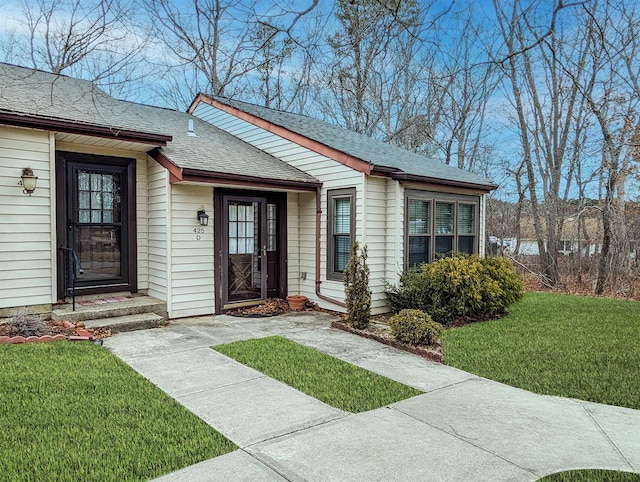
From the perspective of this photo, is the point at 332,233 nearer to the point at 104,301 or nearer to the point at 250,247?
the point at 250,247

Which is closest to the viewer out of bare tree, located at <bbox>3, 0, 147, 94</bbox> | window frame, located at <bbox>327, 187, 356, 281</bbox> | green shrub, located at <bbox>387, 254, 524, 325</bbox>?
bare tree, located at <bbox>3, 0, 147, 94</bbox>

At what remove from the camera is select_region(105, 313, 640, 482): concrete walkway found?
277cm

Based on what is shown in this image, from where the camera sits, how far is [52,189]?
636 cm

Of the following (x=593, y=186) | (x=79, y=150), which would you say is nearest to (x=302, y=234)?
(x=79, y=150)

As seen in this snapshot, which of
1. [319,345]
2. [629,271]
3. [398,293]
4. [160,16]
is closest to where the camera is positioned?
[160,16]

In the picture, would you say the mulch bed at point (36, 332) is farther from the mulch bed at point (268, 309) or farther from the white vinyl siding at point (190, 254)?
the mulch bed at point (268, 309)

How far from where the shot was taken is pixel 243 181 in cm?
761

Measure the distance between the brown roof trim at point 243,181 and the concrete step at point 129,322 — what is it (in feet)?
7.18

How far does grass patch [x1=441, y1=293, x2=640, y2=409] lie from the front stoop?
4345mm

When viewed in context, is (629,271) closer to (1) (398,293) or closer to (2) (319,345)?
(1) (398,293)

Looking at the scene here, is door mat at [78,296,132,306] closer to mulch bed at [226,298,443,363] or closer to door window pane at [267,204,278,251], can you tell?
mulch bed at [226,298,443,363]

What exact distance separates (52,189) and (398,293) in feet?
18.8

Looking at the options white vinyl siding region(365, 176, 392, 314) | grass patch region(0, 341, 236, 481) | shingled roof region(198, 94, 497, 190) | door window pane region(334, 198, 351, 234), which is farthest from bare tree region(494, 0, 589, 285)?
grass patch region(0, 341, 236, 481)

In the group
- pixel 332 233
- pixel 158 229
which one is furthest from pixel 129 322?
pixel 332 233
